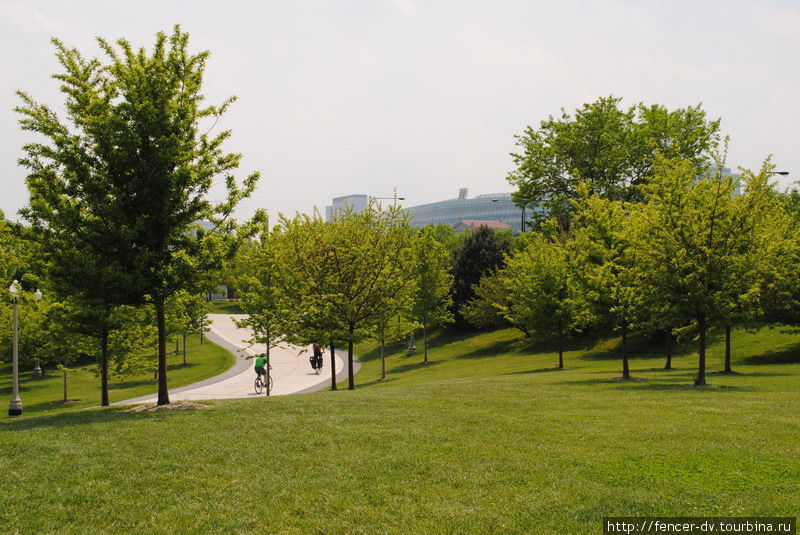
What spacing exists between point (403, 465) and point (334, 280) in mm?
17556

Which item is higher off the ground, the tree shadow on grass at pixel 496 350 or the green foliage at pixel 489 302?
the green foliage at pixel 489 302

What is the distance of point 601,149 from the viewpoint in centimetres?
4769

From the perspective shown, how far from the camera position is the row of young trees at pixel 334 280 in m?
26.1

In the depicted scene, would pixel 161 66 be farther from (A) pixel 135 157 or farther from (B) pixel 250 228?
(B) pixel 250 228

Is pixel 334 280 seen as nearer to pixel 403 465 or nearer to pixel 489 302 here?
pixel 403 465

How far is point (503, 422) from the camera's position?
11.9 metres

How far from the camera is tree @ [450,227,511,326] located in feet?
181

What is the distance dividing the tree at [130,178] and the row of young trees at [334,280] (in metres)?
10.0

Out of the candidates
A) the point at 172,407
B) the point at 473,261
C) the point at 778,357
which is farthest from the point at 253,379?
the point at 778,357

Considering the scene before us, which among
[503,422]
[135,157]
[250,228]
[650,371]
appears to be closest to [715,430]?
[503,422]

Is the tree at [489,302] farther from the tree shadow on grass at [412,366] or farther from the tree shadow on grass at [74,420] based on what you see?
the tree shadow on grass at [74,420]

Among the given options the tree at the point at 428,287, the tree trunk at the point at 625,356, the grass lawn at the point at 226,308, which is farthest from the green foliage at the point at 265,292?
the grass lawn at the point at 226,308

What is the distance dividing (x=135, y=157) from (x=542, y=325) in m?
23.9

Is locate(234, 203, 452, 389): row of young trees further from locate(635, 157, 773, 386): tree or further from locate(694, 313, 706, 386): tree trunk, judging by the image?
locate(694, 313, 706, 386): tree trunk
